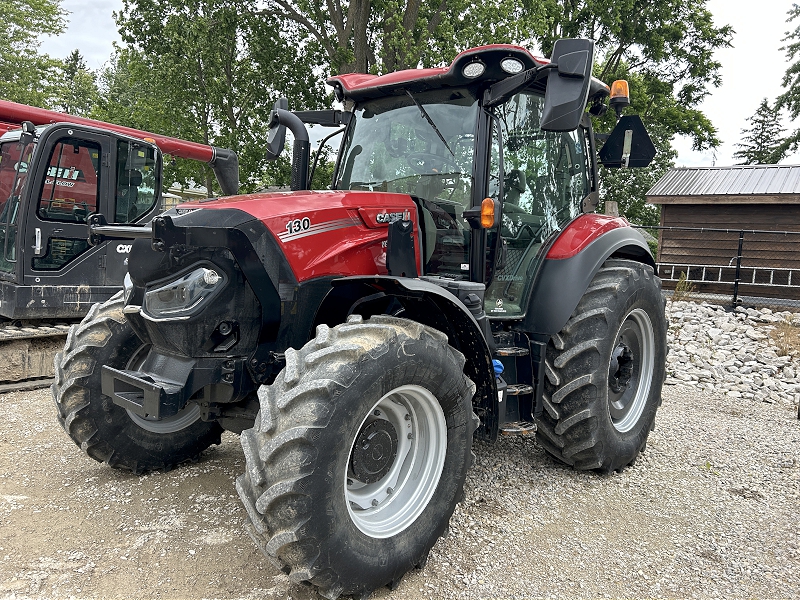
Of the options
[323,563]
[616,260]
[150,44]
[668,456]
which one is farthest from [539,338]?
[150,44]

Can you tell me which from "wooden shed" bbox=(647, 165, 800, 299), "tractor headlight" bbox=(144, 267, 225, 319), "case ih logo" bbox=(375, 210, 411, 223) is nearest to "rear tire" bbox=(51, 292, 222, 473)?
"tractor headlight" bbox=(144, 267, 225, 319)

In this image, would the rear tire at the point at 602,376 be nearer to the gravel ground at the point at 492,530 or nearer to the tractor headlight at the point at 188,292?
the gravel ground at the point at 492,530

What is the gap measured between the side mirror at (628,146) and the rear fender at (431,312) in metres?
2.35

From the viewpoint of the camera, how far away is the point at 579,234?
4.19 m

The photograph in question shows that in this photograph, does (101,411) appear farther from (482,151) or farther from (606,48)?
(606,48)

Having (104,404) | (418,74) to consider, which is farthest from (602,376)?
(104,404)

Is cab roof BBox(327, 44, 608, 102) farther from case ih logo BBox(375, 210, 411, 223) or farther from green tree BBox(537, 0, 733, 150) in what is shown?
green tree BBox(537, 0, 733, 150)

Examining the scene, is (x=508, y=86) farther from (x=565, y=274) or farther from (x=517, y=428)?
(x=517, y=428)

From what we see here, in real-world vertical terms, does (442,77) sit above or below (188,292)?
above

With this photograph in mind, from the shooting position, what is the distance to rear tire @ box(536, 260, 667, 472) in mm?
3838

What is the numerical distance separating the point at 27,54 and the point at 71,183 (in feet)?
74.1

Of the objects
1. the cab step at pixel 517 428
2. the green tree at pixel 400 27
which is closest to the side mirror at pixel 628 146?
the cab step at pixel 517 428

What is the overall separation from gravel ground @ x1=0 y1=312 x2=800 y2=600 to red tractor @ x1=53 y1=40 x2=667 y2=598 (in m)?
0.25

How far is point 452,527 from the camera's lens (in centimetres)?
336
